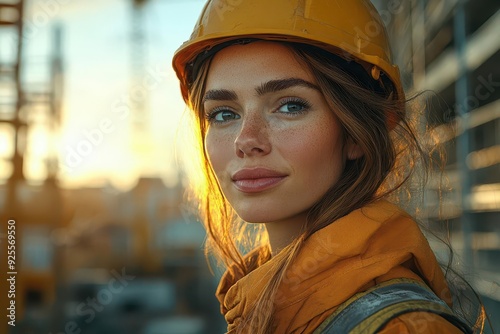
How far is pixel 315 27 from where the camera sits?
72.4 inches

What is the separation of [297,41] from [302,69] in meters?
0.08

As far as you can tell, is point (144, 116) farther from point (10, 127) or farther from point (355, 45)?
point (355, 45)

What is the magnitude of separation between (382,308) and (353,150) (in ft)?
1.98

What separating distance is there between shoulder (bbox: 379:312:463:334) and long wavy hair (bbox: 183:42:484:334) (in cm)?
33

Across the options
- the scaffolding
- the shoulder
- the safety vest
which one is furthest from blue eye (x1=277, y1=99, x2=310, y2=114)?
the scaffolding

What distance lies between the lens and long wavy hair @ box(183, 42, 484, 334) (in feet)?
5.64

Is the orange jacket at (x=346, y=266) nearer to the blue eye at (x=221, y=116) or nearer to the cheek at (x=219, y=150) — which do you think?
the cheek at (x=219, y=150)

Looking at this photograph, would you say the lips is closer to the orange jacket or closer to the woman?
the woman

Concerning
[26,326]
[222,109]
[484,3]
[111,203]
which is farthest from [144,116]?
[222,109]

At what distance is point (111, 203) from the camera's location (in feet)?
80.1

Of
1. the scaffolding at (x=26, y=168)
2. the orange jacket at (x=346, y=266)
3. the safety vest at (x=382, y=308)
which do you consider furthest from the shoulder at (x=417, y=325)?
the scaffolding at (x=26, y=168)

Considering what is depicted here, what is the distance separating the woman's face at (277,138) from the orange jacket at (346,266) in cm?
19

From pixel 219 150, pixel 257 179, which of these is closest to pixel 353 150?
pixel 257 179

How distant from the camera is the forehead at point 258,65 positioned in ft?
6.06
